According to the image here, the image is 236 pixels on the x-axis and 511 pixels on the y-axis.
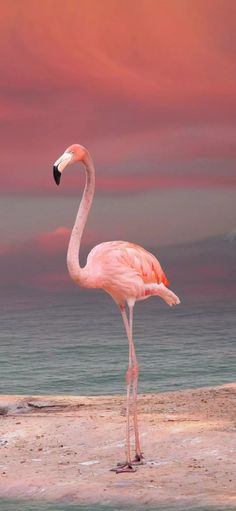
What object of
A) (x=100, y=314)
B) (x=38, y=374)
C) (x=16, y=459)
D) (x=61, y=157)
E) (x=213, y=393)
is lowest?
(x=100, y=314)

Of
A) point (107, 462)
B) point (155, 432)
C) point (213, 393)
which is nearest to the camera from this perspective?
point (107, 462)

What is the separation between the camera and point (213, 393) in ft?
65.5

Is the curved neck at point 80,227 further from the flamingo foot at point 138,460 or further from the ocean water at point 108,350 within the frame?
the ocean water at point 108,350

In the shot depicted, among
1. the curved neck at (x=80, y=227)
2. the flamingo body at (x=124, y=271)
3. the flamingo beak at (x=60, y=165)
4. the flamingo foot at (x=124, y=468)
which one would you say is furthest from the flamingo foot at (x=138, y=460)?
Answer: the flamingo beak at (x=60, y=165)

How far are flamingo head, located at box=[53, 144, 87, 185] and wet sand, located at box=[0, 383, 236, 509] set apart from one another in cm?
420

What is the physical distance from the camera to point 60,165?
12328 millimetres

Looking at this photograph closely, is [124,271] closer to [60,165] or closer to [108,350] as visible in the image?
[60,165]

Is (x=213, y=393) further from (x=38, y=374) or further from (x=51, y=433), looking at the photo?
(x=38, y=374)

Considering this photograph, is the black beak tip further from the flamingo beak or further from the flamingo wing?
the flamingo wing

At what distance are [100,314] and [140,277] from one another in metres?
85.3

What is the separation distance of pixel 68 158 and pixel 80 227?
3.07 ft

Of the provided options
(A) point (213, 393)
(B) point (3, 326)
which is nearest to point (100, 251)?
(A) point (213, 393)

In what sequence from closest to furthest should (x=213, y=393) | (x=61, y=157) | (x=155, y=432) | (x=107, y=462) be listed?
(x=61, y=157)
(x=107, y=462)
(x=155, y=432)
(x=213, y=393)

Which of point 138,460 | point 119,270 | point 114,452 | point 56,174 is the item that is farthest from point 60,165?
point 114,452
